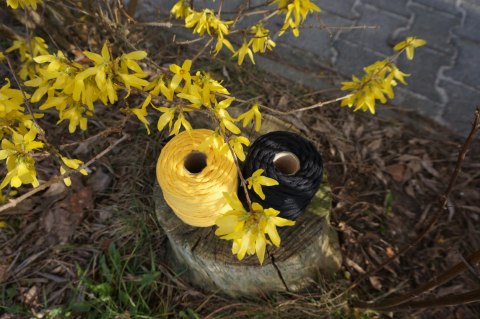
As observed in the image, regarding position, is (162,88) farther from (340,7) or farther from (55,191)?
(340,7)

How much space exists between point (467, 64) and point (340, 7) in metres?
1.02

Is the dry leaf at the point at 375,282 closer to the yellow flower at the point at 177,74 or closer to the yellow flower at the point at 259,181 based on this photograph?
the yellow flower at the point at 259,181

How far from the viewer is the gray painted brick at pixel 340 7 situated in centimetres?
300

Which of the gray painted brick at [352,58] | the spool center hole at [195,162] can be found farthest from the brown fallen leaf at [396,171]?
the spool center hole at [195,162]

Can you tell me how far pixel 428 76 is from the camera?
277 centimetres

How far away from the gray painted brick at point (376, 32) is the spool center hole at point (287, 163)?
1800 mm

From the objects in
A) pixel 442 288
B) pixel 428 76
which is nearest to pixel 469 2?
pixel 428 76

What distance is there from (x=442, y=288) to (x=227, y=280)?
1191mm

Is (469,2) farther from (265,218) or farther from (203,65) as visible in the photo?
(265,218)

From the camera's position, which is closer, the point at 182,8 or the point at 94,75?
the point at 94,75

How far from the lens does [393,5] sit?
9.89 feet

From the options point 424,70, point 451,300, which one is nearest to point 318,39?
point 424,70

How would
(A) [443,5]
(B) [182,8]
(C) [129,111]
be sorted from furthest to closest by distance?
(A) [443,5], (B) [182,8], (C) [129,111]

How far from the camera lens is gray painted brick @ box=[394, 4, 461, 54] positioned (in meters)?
2.86
